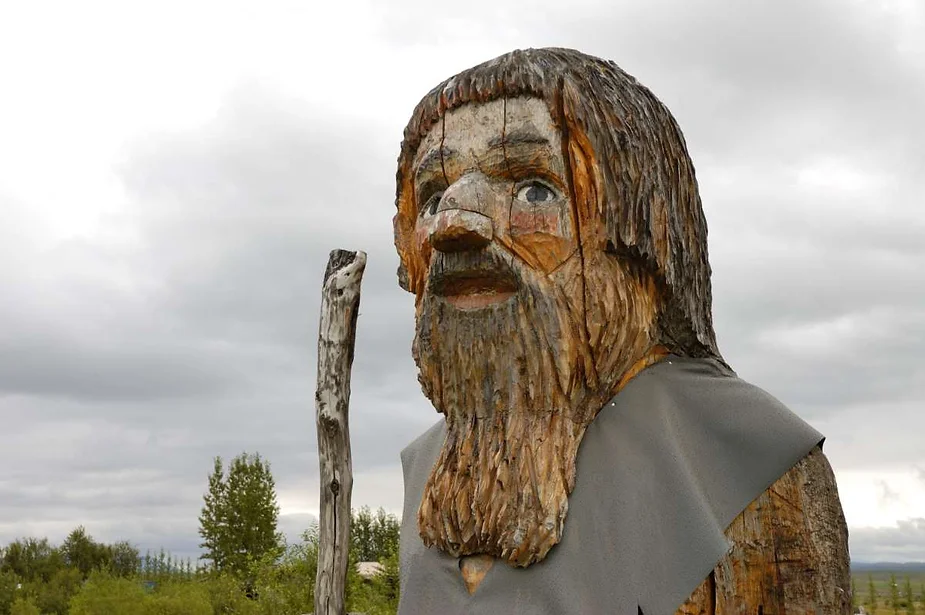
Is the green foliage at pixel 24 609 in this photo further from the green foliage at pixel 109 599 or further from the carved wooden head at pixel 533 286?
the carved wooden head at pixel 533 286

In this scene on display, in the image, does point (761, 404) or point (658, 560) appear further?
point (761, 404)

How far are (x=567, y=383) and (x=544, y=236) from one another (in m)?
0.49

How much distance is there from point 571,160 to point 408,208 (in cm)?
75

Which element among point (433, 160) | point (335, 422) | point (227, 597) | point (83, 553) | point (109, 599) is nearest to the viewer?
point (433, 160)

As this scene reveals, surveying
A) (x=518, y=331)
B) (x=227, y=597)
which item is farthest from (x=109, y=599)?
(x=518, y=331)

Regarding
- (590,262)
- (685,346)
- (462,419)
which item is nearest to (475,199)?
(590,262)

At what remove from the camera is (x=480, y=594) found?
2.80m

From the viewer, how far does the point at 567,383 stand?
2.87 m

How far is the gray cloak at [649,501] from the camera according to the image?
8.97 feet

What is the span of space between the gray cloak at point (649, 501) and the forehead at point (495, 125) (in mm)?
915

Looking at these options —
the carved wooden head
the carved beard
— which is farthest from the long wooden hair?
the carved beard

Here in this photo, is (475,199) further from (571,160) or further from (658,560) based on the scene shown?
(658,560)

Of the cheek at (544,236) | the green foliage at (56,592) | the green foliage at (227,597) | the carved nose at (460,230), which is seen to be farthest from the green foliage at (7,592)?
the cheek at (544,236)

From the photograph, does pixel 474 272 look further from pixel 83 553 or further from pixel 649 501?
pixel 83 553
